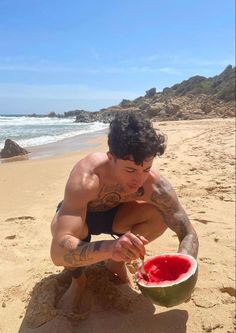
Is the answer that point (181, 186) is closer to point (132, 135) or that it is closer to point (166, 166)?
point (166, 166)

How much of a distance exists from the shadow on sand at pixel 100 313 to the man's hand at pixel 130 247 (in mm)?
750

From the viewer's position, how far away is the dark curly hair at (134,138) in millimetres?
2574

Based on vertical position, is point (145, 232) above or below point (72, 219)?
below

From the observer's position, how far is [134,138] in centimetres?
259

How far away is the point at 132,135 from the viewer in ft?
8.54

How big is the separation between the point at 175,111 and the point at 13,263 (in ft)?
95.6

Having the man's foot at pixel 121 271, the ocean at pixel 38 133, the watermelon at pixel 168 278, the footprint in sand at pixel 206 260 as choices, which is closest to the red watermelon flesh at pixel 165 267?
the watermelon at pixel 168 278

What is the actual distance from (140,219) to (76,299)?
2.48 feet

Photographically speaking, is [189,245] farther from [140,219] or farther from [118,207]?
[118,207]

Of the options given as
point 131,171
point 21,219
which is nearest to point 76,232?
point 131,171

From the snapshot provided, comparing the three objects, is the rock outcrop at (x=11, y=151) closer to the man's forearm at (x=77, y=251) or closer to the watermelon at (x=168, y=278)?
the man's forearm at (x=77, y=251)

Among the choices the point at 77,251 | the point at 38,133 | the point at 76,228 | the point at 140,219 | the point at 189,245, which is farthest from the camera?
the point at 38,133

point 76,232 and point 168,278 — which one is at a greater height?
point 76,232

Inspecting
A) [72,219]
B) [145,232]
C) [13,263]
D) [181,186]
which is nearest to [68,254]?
[72,219]
